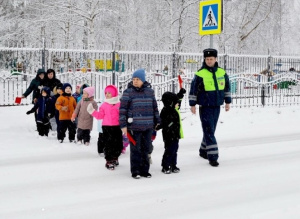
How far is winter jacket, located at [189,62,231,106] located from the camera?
698 centimetres

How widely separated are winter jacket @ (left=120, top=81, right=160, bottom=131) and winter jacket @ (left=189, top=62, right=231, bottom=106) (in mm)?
1109

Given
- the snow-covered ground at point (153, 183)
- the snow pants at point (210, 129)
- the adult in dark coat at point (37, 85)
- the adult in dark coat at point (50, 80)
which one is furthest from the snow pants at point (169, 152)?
the adult in dark coat at point (37, 85)

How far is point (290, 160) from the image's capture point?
7430 millimetres

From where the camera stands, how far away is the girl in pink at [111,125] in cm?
671

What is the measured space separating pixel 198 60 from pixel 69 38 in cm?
1710

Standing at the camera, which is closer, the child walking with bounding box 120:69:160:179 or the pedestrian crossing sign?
the child walking with bounding box 120:69:160:179

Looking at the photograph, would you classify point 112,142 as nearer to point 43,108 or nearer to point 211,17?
point 43,108

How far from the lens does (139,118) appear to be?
241 inches

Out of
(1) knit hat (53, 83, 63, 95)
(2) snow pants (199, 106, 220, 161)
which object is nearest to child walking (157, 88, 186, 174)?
(2) snow pants (199, 106, 220, 161)

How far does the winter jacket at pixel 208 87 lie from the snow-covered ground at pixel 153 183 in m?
1.12

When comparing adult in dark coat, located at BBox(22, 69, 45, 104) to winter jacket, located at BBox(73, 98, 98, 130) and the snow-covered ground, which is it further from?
winter jacket, located at BBox(73, 98, 98, 130)

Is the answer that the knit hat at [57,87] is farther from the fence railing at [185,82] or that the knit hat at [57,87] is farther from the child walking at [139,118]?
the fence railing at [185,82]

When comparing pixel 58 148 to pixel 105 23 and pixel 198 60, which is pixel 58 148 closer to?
pixel 198 60

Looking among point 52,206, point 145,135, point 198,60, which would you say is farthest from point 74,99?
point 198,60
